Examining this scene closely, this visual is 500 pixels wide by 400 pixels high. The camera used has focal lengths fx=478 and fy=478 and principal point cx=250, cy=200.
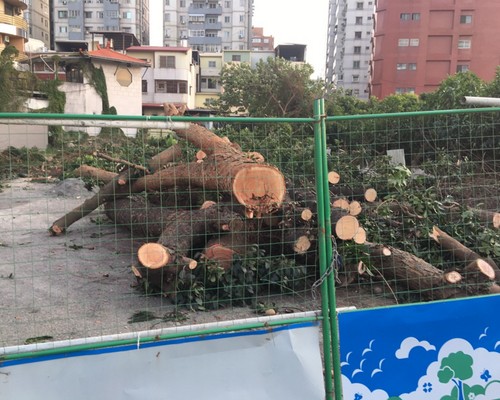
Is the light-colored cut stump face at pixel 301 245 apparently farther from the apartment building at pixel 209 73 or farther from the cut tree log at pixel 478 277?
the apartment building at pixel 209 73

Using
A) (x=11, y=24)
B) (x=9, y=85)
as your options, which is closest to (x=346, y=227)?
(x=9, y=85)

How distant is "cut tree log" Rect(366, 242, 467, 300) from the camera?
4.68m

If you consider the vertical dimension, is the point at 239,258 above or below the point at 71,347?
below

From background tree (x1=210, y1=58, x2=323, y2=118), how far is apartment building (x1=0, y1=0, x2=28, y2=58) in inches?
706

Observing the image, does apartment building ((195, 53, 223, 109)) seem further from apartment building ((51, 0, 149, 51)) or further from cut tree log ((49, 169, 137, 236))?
cut tree log ((49, 169, 137, 236))

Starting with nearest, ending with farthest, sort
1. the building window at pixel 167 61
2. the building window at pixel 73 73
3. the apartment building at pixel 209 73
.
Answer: the building window at pixel 73 73, the building window at pixel 167 61, the apartment building at pixel 209 73

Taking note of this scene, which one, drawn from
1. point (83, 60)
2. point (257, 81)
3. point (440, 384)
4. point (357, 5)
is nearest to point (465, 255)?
point (440, 384)

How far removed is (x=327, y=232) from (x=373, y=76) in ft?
190

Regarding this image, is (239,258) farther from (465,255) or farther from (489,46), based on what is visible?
(489,46)

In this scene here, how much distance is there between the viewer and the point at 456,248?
520cm

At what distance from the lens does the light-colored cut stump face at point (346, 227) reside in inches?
161

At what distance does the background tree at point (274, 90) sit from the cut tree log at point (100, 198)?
1034 inches

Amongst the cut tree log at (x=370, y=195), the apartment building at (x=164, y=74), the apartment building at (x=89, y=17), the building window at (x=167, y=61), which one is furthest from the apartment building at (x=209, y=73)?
the cut tree log at (x=370, y=195)

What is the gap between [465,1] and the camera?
51188 mm
